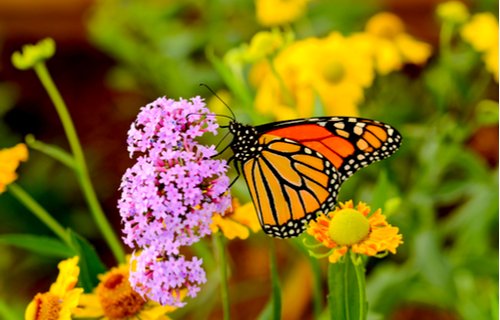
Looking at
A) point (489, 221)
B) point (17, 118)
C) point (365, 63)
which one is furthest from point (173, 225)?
point (17, 118)

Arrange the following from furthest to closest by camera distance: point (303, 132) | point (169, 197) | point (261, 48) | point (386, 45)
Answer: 1. point (386, 45)
2. point (261, 48)
3. point (303, 132)
4. point (169, 197)

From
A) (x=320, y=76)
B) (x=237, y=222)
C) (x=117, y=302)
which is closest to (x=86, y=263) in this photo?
(x=117, y=302)

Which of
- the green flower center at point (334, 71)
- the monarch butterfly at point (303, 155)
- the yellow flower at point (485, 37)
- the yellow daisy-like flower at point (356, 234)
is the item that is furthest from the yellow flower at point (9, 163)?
the yellow flower at point (485, 37)

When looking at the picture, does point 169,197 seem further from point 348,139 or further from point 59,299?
point 348,139

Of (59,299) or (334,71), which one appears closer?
(59,299)

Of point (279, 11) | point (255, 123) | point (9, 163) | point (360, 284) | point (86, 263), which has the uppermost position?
point (279, 11)

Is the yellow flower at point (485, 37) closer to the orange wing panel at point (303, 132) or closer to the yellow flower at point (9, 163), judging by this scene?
the orange wing panel at point (303, 132)
